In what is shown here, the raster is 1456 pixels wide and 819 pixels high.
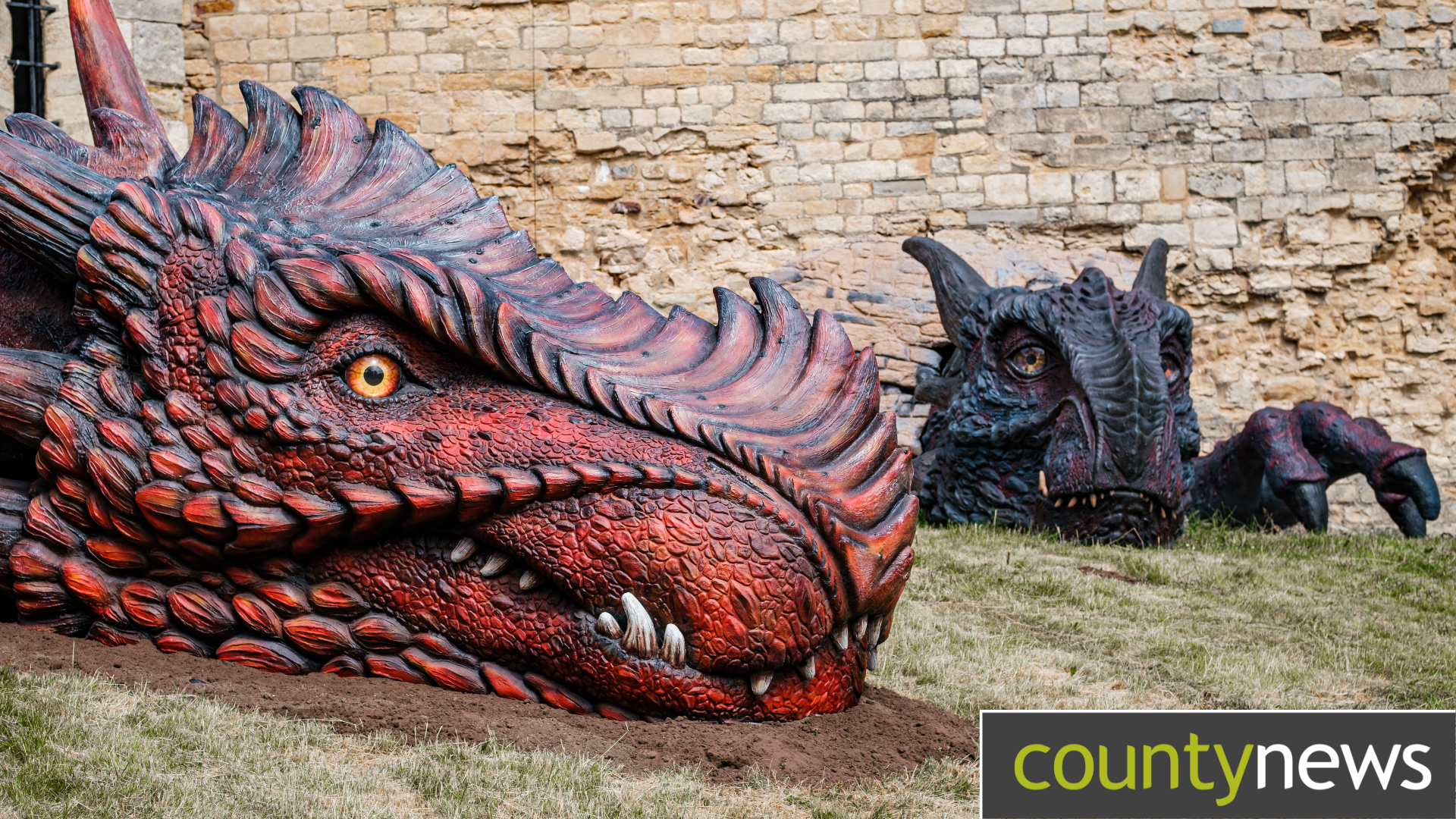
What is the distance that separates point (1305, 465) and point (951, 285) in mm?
2268

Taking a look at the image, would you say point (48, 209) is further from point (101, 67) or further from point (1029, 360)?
point (1029, 360)

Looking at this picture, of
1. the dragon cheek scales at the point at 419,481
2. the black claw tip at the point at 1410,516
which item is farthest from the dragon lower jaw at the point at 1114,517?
the dragon cheek scales at the point at 419,481

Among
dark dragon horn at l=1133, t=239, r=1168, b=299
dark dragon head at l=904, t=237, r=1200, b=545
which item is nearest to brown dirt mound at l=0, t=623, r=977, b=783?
dark dragon head at l=904, t=237, r=1200, b=545

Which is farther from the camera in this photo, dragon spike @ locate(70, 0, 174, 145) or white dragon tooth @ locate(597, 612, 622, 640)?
dragon spike @ locate(70, 0, 174, 145)

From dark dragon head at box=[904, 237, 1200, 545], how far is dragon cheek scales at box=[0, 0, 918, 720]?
168 inches

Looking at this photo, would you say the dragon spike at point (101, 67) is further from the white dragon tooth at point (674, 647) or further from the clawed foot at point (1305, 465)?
the clawed foot at point (1305, 465)

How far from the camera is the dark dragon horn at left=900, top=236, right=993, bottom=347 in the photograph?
8.73 m

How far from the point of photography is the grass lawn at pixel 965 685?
2.51 meters

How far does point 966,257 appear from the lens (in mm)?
12258

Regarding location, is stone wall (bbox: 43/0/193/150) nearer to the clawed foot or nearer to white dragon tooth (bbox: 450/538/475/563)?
the clawed foot

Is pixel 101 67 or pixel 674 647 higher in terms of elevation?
pixel 101 67

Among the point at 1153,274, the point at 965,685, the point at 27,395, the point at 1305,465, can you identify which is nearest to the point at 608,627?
the point at 27,395

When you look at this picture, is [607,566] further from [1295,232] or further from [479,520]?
[1295,232]

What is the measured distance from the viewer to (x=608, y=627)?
Answer: 2.85 m
